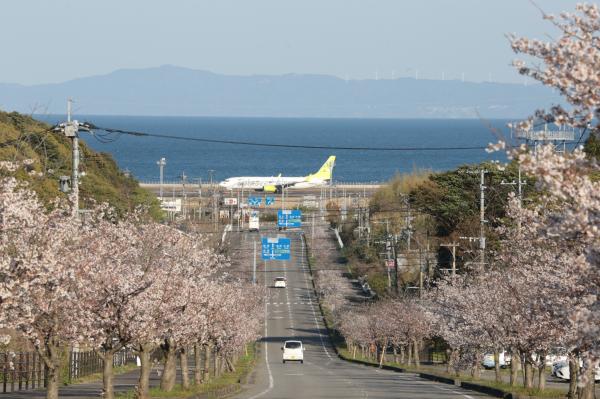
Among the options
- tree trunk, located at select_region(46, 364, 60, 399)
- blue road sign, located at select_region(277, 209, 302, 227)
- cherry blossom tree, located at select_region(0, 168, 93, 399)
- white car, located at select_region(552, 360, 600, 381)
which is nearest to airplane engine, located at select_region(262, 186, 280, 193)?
blue road sign, located at select_region(277, 209, 302, 227)

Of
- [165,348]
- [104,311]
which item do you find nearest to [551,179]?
[104,311]

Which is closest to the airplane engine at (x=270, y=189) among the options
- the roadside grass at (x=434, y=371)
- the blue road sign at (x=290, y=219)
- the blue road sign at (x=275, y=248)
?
the blue road sign at (x=290, y=219)

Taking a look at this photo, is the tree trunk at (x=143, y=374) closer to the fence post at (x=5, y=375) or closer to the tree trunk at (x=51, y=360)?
the tree trunk at (x=51, y=360)

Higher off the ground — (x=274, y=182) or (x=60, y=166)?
(x=60, y=166)

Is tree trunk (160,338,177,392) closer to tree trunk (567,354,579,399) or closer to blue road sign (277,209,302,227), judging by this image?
tree trunk (567,354,579,399)

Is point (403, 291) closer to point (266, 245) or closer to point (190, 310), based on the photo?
point (266, 245)

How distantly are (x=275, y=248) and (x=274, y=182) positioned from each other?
80.5 m

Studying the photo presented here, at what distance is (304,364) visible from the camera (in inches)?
2018

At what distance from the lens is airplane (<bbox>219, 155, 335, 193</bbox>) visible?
5728 inches

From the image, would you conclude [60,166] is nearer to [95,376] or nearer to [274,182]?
[95,376]

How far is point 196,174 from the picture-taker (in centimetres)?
19462

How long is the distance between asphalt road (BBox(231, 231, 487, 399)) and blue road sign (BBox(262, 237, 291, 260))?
4346mm

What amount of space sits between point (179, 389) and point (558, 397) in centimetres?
947

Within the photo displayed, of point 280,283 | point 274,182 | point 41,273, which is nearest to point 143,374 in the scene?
point 41,273
